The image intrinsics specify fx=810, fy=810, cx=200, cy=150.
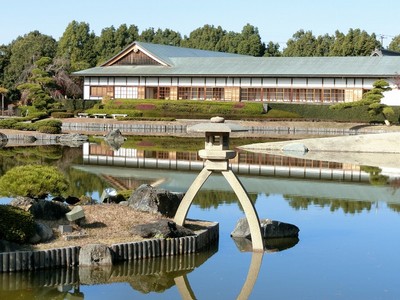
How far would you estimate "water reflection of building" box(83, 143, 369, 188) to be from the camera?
26281mm

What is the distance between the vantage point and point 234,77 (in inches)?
2493

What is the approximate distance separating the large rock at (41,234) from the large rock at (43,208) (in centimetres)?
83

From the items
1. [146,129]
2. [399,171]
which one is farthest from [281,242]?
[146,129]

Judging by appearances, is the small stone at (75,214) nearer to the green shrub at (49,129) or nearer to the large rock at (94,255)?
the large rock at (94,255)

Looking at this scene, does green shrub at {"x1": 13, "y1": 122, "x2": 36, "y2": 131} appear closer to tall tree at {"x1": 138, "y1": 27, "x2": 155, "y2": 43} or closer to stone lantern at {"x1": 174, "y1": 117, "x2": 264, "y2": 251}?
stone lantern at {"x1": 174, "y1": 117, "x2": 264, "y2": 251}

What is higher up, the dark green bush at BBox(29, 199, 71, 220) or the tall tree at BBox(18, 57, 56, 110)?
the tall tree at BBox(18, 57, 56, 110)

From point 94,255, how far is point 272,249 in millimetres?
3447

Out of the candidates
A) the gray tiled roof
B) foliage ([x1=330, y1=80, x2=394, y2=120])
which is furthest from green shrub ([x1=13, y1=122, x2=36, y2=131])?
the gray tiled roof

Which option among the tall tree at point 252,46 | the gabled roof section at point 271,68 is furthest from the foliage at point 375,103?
the tall tree at point 252,46

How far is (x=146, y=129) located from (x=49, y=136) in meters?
11.9

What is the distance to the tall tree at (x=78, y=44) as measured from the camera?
8819 centimetres

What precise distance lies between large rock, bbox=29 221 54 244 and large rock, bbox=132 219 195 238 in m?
1.41

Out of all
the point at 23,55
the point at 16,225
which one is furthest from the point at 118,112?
the point at 16,225

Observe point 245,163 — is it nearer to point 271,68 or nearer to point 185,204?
point 185,204
